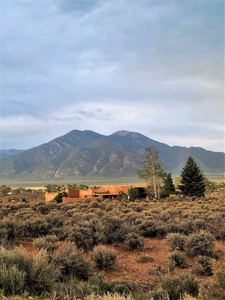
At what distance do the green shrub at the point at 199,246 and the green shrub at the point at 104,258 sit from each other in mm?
3017

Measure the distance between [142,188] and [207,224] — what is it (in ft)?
150

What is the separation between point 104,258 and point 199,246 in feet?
11.8

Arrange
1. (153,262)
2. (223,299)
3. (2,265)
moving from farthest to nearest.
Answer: (153,262) → (2,265) → (223,299)

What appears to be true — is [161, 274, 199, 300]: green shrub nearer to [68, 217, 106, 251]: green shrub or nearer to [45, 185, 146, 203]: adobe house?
[68, 217, 106, 251]: green shrub

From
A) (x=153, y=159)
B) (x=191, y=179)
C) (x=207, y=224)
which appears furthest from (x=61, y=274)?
(x=153, y=159)

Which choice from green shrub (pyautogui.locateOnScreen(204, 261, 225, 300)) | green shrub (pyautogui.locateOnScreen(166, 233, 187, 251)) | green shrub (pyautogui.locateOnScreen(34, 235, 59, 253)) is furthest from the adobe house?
green shrub (pyautogui.locateOnScreen(204, 261, 225, 300))

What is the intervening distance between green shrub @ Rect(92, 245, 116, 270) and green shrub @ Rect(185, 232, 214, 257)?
302cm

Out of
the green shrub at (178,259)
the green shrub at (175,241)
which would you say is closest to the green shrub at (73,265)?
the green shrub at (178,259)

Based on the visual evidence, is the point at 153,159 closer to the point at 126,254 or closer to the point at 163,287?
the point at 126,254

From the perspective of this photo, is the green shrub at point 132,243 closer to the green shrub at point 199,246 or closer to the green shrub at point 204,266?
the green shrub at point 199,246

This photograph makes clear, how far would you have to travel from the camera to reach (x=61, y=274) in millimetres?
9203

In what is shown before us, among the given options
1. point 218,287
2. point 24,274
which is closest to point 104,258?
point 218,287

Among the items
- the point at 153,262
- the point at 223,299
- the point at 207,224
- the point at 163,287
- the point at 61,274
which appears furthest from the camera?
the point at 207,224

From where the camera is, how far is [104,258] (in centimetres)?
1100
